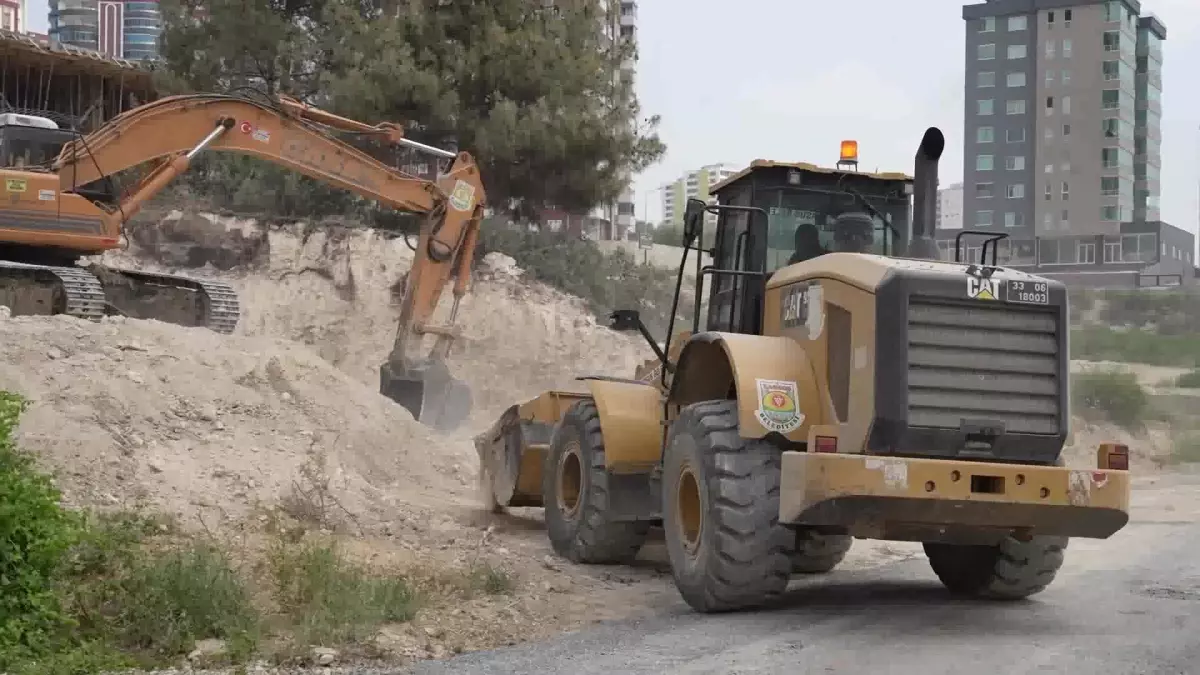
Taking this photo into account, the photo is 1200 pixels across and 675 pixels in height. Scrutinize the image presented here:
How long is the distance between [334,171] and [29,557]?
10.6 metres

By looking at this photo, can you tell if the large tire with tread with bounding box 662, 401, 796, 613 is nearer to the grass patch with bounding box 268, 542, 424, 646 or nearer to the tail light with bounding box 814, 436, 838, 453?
the tail light with bounding box 814, 436, 838, 453

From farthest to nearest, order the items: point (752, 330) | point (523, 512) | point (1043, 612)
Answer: point (523, 512) < point (752, 330) < point (1043, 612)

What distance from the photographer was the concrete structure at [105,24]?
9412 cm

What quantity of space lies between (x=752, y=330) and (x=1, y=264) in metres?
10.4

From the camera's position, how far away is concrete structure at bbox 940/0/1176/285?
2616 inches

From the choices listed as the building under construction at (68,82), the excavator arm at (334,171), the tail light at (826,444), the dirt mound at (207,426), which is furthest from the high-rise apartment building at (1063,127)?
the tail light at (826,444)

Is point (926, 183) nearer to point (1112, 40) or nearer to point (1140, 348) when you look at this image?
point (1140, 348)

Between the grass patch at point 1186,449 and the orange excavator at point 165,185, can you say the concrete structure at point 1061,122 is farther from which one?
the orange excavator at point 165,185

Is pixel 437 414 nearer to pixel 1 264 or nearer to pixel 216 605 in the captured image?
pixel 1 264

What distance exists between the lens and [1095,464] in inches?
335

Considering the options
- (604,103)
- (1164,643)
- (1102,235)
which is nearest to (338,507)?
(1164,643)

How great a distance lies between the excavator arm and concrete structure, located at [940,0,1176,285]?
5090 cm

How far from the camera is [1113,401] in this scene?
26281 mm

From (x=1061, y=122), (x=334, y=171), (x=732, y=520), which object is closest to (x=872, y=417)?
(x=732, y=520)
